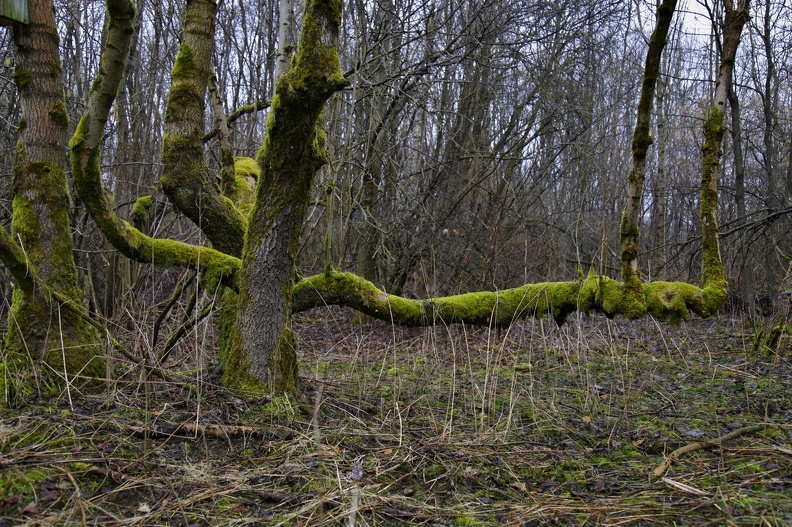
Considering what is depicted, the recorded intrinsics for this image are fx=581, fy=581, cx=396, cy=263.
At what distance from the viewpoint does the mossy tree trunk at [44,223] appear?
3.38m

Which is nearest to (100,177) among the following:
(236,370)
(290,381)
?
(236,370)

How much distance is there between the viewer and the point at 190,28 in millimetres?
4238

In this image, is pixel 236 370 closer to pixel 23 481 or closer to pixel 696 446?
pixel 23 481

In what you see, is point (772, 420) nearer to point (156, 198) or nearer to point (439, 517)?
point (439, 517)

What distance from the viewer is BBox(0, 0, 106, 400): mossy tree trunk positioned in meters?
3.38

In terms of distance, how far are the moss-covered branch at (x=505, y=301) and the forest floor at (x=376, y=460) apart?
0.55 m

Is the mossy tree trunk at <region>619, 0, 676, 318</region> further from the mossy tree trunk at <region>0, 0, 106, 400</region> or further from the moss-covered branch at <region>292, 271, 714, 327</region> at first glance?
the mossy tree trunk at <region>0, 0, 106, 400</region>

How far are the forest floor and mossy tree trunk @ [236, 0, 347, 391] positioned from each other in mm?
279

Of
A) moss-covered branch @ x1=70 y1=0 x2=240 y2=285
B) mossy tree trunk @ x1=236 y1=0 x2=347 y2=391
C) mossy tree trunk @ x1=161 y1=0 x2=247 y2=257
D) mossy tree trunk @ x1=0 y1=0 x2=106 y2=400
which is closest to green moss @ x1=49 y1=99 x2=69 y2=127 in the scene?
mossy tree trunk @ x1=0 y1=0 x2=106 y2=400

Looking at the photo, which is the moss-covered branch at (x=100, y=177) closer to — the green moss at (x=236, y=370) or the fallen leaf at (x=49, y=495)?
the green moss at (x=236, y=370)

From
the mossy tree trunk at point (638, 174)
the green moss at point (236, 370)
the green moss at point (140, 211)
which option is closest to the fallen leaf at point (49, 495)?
the green moss at point (236, 370)

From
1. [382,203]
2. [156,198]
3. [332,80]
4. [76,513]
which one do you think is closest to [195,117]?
[156,198]

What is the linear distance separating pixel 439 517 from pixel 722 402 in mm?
2993

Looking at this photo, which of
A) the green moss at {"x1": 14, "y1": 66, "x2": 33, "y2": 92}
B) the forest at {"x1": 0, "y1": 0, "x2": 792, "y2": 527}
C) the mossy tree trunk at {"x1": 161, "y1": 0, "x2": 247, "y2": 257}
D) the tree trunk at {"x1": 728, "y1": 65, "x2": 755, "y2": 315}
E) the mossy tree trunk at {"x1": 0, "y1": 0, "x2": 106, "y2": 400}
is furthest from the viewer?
the tree trunk at {"x1": 728, "y1": 65, "x2": 755, "y2": 315}
